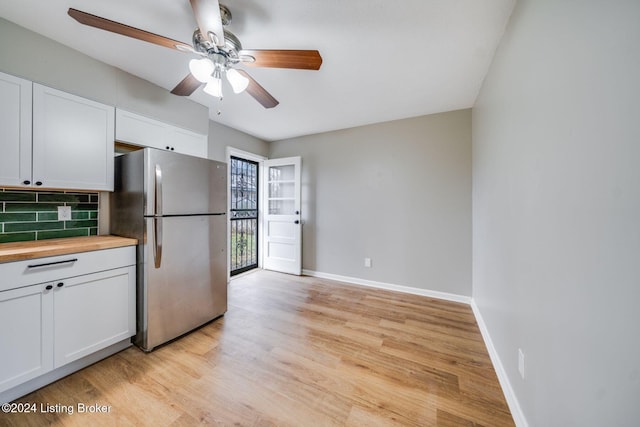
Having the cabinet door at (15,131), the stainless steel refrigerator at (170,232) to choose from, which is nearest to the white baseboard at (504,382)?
the stainless steel refrigerator at (170,232)

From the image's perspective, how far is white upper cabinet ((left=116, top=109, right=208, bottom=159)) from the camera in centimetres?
212

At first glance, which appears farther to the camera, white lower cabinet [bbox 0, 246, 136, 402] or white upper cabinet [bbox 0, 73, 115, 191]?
white upper cabinet [bbox 0, 73, 115, 191]

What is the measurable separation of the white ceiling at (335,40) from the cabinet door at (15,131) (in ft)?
1.53

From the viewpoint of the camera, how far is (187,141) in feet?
8.81

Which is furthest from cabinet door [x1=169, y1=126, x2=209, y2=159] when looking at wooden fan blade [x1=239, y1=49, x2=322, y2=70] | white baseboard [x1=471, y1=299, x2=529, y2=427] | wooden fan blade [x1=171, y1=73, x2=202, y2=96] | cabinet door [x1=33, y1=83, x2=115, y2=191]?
white baseboard [x1=471, y1=299, x2=529, y2=427]

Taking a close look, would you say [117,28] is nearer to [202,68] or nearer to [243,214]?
[202,68]

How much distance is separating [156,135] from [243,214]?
197 cm

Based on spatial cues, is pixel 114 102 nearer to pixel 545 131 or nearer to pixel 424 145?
pixel 545 131

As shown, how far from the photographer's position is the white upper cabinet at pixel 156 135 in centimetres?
212

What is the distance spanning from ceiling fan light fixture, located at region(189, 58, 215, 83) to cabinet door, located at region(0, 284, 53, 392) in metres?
1.72

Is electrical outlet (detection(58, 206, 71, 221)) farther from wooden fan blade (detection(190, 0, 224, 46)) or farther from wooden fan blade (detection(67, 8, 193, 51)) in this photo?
wooden fan blade (detection(190, 0, 224, 46))

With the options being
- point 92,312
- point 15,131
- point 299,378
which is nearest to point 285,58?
point 15,131

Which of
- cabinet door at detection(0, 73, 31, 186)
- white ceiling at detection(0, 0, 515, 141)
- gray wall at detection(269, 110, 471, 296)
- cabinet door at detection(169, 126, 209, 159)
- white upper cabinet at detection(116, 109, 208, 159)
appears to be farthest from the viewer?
gray wall at detection(269, 110, 471, 296)

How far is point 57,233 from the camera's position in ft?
6.27
